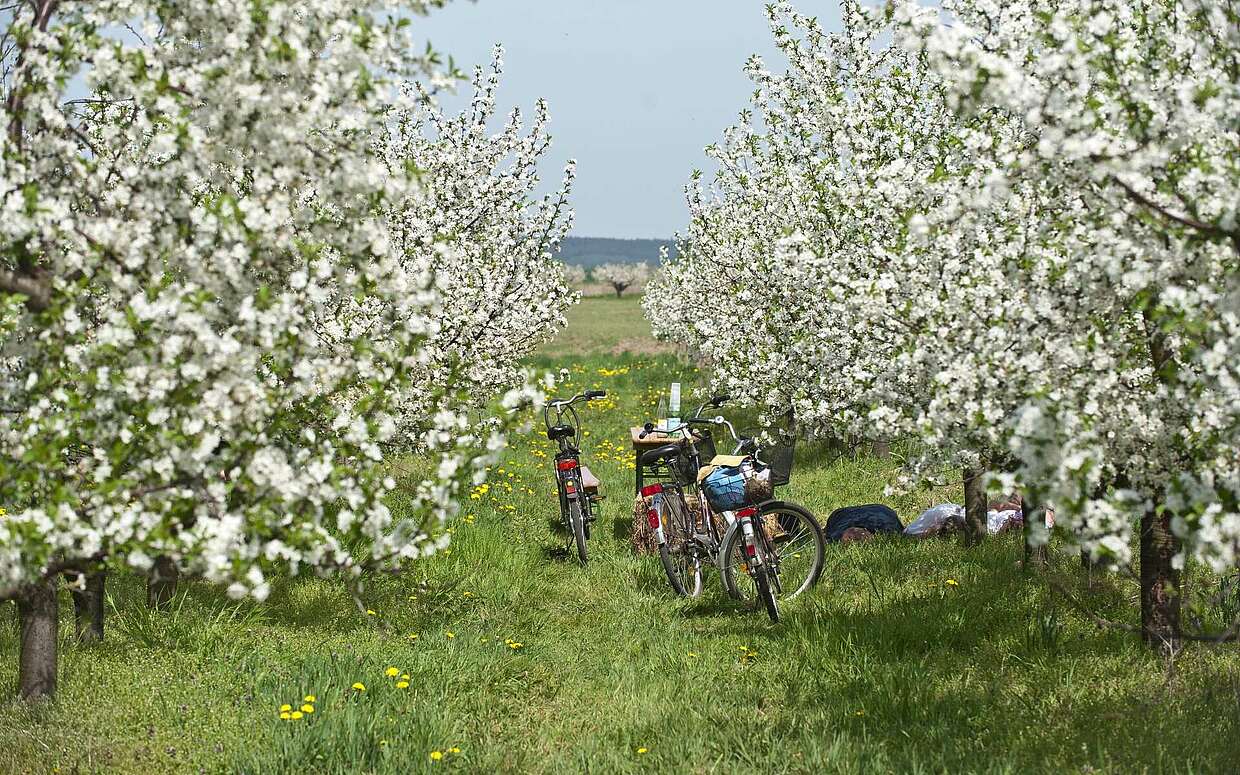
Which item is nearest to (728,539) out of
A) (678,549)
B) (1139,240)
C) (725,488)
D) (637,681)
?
(725,488)

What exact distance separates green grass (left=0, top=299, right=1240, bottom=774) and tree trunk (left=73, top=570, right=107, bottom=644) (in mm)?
122

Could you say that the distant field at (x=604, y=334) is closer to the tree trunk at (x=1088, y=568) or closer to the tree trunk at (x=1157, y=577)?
the tree trunk at (x=1088, y=568)

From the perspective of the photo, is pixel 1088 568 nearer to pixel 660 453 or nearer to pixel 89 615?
pixel 660 453

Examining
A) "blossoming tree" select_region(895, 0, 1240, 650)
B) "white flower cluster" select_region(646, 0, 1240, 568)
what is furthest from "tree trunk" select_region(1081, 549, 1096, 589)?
"blossoming tree" select_region(895, 0, 1240, 650)

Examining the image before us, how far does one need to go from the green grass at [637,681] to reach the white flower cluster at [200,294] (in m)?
1.57

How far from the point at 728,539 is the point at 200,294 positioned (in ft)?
16.7

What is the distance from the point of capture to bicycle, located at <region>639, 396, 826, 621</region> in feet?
24.8

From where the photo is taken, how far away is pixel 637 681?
21.0 feet

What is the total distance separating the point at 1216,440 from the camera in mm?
3879

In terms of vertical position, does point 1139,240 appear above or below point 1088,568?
above

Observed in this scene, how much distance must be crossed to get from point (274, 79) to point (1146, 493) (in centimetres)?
437

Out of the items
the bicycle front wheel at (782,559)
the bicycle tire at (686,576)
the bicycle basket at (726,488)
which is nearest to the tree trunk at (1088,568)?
the bicycle front wheel at (782,559)

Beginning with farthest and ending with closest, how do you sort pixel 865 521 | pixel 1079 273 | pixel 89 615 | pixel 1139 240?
pixel 865 521 < pixel 89 615 < pixel 1079 273 < pixel 1139 240

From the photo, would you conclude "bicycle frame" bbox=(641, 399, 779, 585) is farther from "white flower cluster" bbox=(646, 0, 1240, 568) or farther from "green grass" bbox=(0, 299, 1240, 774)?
"white flower cluster" bbox=(646, 0, 1240, 568)
